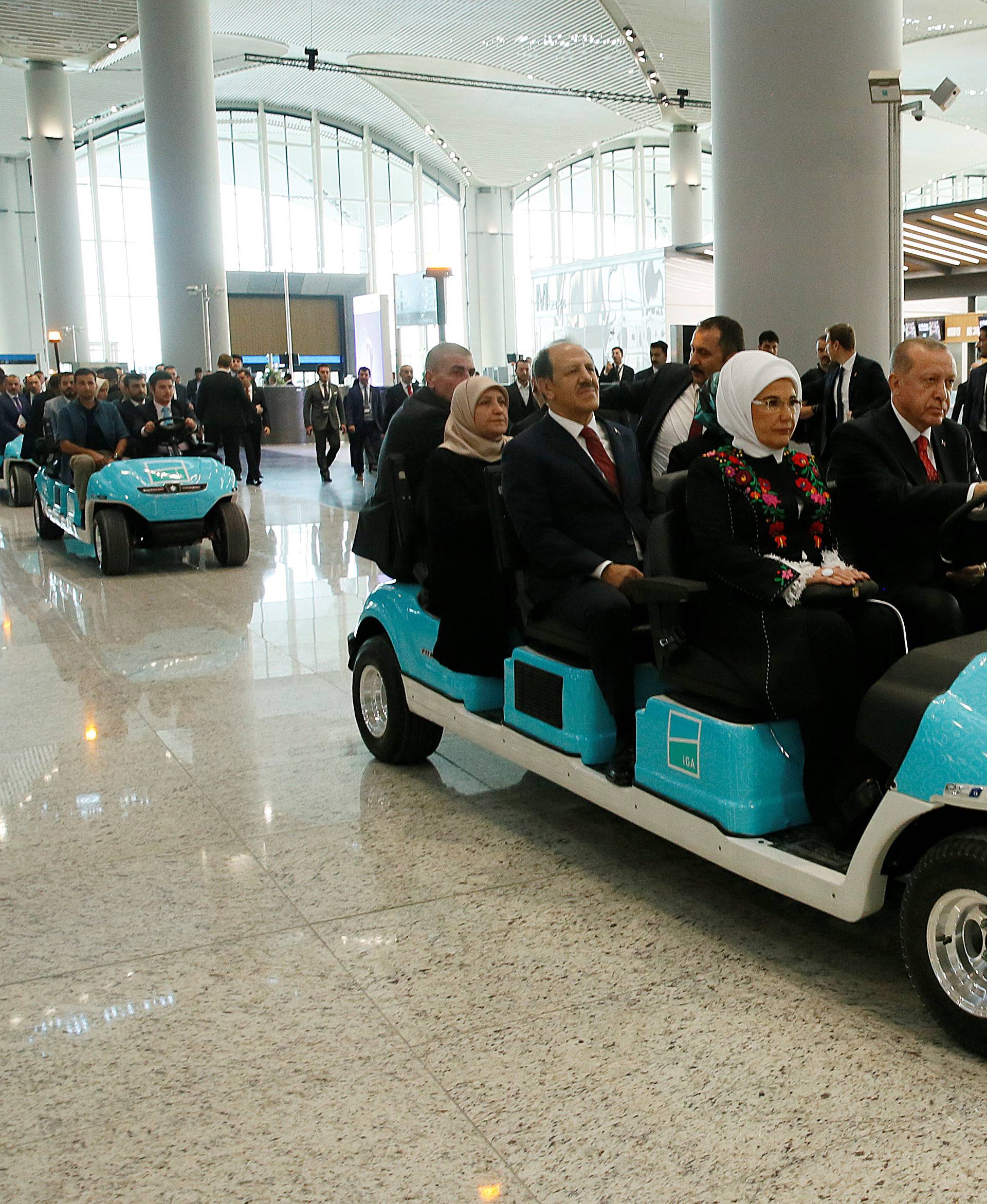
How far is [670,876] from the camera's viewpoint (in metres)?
3.48

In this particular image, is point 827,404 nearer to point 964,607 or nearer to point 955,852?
point 964,607

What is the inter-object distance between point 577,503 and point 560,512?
0.06 m

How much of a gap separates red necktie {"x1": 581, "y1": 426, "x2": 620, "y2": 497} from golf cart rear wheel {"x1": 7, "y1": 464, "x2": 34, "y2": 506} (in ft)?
39.3

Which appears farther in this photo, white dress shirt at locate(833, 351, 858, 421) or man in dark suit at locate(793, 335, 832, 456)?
man in dark suit at locate(793, 335, 832, 456)

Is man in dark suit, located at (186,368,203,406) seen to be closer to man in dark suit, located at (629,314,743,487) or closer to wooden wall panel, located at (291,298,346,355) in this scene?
man in dark suit, located at (629,314,743,487)

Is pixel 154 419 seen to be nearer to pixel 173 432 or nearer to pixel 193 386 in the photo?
pixel 173 432

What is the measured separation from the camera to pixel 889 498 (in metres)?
3.52

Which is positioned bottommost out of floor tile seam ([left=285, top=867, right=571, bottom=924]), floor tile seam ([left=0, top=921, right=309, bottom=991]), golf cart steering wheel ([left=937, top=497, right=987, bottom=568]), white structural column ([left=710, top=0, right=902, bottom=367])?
floor tile seam ([left=285, top=867, right=571, bottom=924])

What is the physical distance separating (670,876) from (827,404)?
5526 millimetres

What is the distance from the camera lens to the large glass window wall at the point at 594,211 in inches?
1590

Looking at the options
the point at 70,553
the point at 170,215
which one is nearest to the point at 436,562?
the point at 70,553

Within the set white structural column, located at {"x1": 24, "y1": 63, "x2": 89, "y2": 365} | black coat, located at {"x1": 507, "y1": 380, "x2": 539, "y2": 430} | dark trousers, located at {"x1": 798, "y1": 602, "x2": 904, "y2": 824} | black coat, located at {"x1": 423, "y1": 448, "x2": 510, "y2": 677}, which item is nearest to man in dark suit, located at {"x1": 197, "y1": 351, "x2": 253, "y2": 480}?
black coat, located at {"x1": 507, "y1": 380, "x2": 539, "y2": 430}

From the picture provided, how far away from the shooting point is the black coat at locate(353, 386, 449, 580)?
4.48 meters

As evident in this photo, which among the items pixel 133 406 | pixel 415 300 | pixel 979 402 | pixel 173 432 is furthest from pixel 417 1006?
pixel 415 300
